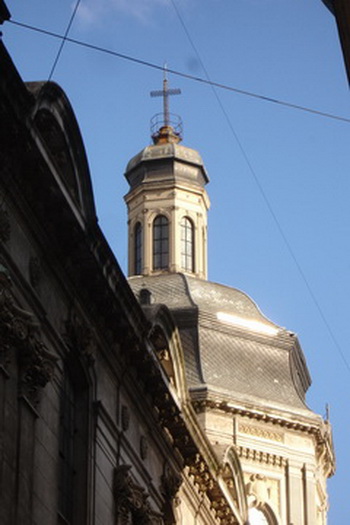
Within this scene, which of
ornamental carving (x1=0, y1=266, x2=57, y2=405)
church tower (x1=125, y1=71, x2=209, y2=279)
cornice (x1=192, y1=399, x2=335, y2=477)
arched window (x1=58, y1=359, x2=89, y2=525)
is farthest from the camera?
church tower (x1=125, y1=71, x2=209, y2=279)

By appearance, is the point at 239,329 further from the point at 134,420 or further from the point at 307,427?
the point at 134,420

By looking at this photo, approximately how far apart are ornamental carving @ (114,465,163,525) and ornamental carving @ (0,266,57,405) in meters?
5.46

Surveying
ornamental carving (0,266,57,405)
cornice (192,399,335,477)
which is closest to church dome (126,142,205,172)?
cornice (192,399,335,477)

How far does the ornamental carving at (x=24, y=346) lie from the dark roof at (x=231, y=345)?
1176 inches

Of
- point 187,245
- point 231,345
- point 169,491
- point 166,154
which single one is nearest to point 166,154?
point 166,154

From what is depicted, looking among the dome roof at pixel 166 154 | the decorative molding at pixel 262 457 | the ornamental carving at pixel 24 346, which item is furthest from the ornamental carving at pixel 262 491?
the ornamental carving at pixel 24 346

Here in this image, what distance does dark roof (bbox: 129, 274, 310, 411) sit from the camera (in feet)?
185

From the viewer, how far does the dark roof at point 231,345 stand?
5625 centimetres

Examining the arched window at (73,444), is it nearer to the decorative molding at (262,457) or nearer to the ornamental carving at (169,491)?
the ornamental carving at (169,491)

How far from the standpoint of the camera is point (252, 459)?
5550cm

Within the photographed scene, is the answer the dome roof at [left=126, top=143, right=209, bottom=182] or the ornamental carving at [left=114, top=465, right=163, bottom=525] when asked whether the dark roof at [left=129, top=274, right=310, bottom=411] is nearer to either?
the dome roof at [left=126, top=143, right=209, bottom=182]

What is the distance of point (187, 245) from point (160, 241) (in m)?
1.10

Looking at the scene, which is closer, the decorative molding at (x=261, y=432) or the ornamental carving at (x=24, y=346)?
the ornamental carving at (x=24, y=346)

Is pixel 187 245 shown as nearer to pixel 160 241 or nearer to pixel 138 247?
pixel 160 241
